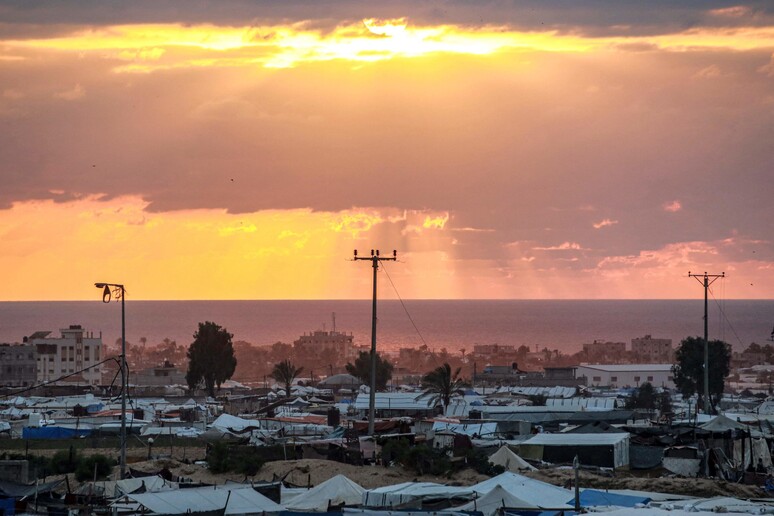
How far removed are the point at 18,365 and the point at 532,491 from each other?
96.5 m

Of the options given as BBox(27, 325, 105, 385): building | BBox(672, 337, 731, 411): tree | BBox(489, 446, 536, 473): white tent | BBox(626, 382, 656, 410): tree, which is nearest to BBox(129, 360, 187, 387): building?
BBox(27, 325, 105, 385): building

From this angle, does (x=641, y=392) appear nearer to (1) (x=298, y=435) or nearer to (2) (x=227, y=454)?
(1) (x=298, y=435)

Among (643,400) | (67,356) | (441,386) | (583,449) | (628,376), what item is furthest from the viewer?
(628,376)

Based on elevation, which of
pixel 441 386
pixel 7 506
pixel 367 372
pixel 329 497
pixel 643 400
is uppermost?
pixel 367 372

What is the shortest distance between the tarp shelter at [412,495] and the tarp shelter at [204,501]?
266 centimetres

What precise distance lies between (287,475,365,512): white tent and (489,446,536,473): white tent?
10.3 meters

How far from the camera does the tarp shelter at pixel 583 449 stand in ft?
153

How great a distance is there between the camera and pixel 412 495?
34.6 metres

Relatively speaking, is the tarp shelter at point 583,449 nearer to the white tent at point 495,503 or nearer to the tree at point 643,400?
the white tent at point 495,503

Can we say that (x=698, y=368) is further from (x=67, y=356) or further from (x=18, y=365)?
(x=67, y=356)

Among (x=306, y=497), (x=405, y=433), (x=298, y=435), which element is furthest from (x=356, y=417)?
(x=306, y=497)

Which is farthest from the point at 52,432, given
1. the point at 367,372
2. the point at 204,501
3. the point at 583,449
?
the point at 367,372

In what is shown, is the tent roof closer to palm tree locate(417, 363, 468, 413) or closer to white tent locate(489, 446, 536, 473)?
white tent locate(489, 446, 536, 473)

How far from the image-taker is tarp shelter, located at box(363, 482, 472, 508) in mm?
34344
